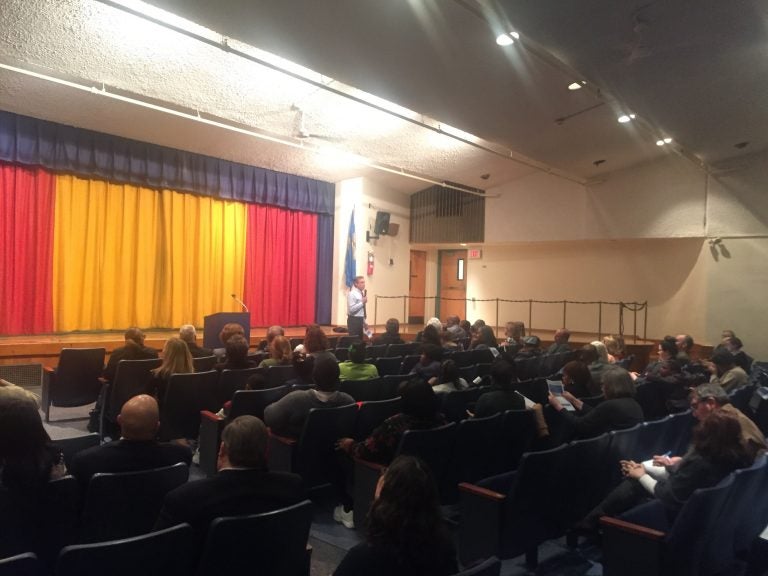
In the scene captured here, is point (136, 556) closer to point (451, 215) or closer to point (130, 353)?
point (130, 353)

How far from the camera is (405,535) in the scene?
155cm

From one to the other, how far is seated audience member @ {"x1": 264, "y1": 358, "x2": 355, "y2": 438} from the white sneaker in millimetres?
527

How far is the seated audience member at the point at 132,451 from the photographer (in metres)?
→ 2.37

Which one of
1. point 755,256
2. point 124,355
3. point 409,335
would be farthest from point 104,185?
point 755,256

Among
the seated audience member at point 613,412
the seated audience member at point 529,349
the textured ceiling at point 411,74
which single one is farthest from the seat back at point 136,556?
the seated audience member at point 529,349

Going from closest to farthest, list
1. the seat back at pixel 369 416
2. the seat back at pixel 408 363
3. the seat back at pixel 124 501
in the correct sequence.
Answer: the seat back at pixel 124 501
the seat back at pixel 369 416
the seat back at pixel 408 363

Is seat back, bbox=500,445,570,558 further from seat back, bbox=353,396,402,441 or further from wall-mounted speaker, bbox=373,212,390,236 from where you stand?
wall-mounted speaker, bbox=373,212,390,236

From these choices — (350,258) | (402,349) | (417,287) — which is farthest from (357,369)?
(417,287)

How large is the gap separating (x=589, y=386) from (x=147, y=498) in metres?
3.52

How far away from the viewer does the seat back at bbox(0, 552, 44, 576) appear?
1.44m

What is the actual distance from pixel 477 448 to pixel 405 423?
57cm

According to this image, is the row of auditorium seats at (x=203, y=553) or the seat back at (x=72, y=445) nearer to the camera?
the row of auditorium seats at (x=203, y=553)

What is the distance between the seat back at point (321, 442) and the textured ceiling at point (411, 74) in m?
3.75

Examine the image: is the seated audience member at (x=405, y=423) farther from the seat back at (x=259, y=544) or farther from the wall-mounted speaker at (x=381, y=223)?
the wall-mounted speaker at (x=381, y=223)
